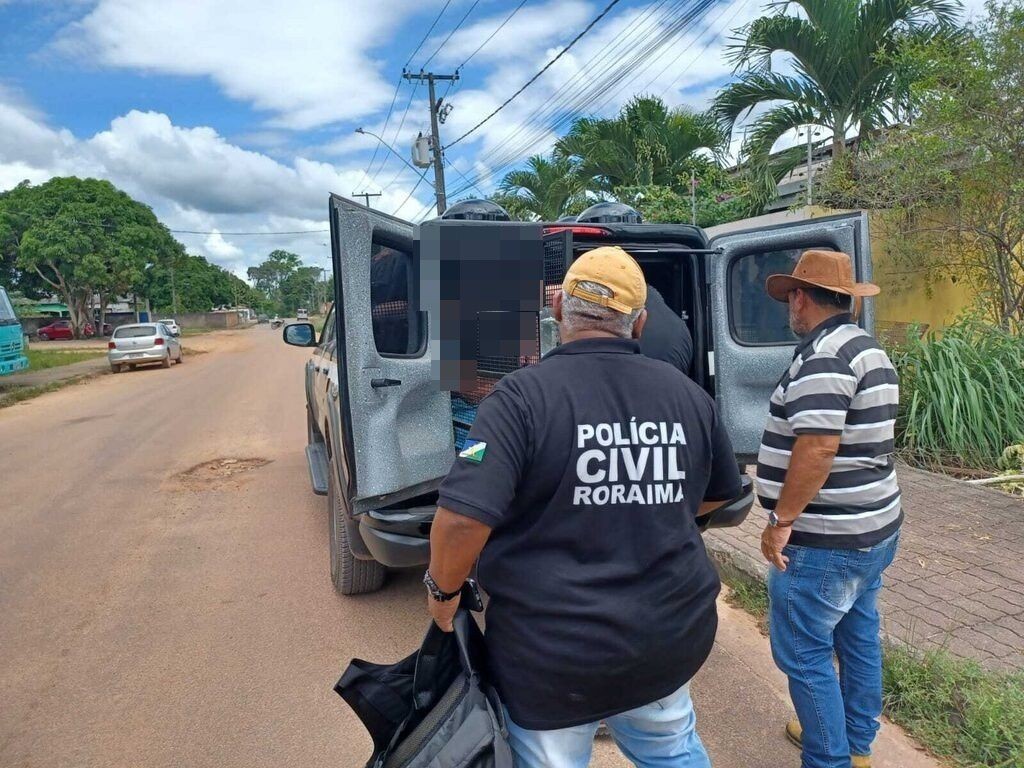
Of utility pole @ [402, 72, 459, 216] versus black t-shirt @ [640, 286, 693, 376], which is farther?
utility pole @ [402, 72, 459, 216]

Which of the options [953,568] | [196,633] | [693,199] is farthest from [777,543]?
[693,199]

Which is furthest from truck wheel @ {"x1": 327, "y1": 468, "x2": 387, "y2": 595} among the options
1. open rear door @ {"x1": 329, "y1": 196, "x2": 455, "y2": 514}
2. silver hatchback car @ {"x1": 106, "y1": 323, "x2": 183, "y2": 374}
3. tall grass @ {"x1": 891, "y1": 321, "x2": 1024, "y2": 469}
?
silver hatchback car @ {"x1": 106, "y1": 323, "x2": 183, "y2": 374}

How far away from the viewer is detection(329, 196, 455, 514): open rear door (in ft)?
9.07

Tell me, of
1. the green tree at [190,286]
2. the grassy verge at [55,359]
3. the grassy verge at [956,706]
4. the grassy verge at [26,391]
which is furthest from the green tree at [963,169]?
the green tree at [190,286]

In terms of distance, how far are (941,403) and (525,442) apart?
5.59 metres

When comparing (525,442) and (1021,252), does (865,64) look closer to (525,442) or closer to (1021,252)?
(1021,252)

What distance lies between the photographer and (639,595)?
1552mm

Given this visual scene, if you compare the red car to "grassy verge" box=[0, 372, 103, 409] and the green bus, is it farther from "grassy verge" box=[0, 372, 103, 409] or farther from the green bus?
the green bus

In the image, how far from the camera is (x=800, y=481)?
6.93 feet

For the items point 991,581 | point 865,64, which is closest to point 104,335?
point 865,64

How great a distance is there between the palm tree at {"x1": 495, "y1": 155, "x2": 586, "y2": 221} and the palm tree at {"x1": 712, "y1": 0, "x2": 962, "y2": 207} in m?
5.61

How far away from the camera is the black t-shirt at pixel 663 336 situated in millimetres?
3233

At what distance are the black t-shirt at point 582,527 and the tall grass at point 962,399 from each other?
17.3ft

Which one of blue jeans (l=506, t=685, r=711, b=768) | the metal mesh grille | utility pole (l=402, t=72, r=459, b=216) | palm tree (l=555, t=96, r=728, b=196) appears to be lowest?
blue jeans (l=506, t=685, r=711, b=768)
